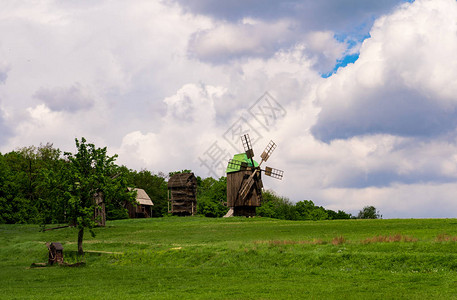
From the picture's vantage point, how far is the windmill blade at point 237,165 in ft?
297

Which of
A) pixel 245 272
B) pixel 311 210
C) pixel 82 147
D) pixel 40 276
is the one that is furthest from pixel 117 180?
pixel 311 210

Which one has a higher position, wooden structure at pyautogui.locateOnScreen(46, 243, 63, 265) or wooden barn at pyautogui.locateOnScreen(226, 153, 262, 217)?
wooden barn at pyautogui.locateOnScreen(226, 153, 262, 217)

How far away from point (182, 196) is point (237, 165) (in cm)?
2090

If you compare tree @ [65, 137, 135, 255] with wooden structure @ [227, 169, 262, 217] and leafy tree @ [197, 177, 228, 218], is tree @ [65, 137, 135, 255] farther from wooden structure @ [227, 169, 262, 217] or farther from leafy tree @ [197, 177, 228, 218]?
leafy tree @ [197, 177, 228, 218]

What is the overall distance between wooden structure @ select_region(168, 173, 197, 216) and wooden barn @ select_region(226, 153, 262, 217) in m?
16.2

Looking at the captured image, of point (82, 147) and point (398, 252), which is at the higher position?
point (82, 147)

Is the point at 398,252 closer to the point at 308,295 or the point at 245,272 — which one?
the point at 245,272

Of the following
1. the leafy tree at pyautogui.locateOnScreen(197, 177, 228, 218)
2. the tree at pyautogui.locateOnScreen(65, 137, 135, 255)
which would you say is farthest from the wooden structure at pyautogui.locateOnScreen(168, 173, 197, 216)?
the tree at pyautogui.locateOnScreen(65, 137, 135, 255)

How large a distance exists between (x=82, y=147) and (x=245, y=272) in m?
22.0

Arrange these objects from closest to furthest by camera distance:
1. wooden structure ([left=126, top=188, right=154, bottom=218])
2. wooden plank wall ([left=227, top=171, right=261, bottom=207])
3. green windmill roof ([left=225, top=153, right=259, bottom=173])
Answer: wooden plank wall ([left=227, top=171, right=261, bottom=207]), green windmill roof ([left=225, top=153, right=259, bottom=173]), wooden structure ([left=126, top=188, right=154, bottom=218])

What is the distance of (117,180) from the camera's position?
43.8 m

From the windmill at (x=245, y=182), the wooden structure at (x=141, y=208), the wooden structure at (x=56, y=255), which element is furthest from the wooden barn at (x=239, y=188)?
the wooden structure at (x=56, y=255)

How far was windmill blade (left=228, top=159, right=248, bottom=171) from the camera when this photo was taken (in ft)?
297

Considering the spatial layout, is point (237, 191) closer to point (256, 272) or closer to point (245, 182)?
point (245, 182)
